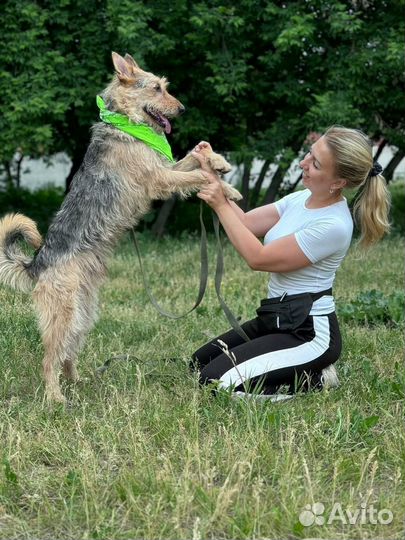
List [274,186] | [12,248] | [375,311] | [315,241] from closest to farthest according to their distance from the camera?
[315,241] → [12,248] → [375,311] → [274,186]

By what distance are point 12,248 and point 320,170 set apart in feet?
6.62

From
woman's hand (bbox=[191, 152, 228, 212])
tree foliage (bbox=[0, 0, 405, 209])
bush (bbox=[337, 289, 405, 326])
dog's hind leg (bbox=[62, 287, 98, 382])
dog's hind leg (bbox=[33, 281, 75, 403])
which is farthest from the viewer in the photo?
tree foliage (bbox=[0, 0, 405, 209])

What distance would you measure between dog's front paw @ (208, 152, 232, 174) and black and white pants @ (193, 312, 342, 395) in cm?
103

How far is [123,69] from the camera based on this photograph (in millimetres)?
4926

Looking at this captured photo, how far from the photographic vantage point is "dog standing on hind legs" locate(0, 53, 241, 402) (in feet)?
15.1

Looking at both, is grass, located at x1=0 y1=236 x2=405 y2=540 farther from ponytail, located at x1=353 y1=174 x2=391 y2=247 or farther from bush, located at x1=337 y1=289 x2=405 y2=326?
ponytail, located at x1=353 y1=174 x2=391 y2=247

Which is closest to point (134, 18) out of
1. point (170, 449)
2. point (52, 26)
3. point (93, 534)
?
point (52, 26)

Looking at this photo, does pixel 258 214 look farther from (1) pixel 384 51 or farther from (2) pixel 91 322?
(1) pixel 384 51

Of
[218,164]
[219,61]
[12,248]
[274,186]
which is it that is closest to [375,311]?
[218,164]

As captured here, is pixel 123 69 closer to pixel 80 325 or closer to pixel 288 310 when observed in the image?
pixel 80 325

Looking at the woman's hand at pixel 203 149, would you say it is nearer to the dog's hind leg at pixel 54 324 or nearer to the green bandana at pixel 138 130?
the green bandana at pixel 138 130

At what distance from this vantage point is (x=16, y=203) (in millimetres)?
15484

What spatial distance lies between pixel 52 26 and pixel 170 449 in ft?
29.7

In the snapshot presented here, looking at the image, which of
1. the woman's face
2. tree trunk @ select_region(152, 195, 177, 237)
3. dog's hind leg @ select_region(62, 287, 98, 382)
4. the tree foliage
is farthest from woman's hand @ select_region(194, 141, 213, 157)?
tree trunk @ select_region(152, 195, 177, 237)
